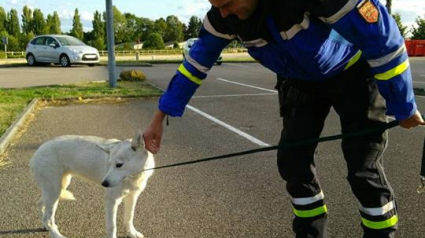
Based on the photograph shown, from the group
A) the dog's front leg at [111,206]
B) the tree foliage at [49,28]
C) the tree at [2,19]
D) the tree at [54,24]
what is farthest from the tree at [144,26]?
the dog's front leg at [111,206]

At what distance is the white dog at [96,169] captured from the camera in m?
2.88

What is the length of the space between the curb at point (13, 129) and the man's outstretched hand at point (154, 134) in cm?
329

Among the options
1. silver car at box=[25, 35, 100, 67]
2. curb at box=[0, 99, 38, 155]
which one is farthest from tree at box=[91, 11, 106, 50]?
curb at box=[0, 99, 38, 155]

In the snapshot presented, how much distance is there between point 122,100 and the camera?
9.66m

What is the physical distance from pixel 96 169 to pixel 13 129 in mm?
3642

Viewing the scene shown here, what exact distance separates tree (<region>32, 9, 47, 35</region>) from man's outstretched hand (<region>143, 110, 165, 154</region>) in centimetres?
5088

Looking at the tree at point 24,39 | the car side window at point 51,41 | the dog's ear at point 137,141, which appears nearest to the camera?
the dog's ear at point 137,141

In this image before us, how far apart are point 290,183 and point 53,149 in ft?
6.03

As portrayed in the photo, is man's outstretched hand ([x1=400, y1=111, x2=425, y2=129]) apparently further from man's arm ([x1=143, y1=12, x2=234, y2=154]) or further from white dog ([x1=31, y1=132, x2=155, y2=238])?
white dog ([x1=31, y1=132, x2=155, y2=238])

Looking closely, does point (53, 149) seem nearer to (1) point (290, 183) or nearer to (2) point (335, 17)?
(1) point (290, 183)

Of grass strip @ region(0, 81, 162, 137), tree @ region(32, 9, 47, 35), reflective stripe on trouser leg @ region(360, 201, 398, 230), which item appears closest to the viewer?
reflective stripe on trouser leg @ region(360, 201, 398, 230)

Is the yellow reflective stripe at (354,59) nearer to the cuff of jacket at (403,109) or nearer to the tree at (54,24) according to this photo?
the cuff of jacket at (403,109)

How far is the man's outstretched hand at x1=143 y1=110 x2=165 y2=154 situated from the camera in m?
2.63

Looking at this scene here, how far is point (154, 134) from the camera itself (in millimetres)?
2697
